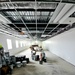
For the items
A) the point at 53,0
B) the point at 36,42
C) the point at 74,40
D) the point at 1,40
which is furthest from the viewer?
the point at 36,42

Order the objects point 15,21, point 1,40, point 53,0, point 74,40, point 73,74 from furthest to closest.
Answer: point 1,40, point 74,40, point 15,21, point 73,74, point 53,0

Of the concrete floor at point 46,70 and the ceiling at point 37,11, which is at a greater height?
the ceiling at point 37,11

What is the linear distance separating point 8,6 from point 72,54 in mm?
4513

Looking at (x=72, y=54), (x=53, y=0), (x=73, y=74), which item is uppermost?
(x=53, y=0)

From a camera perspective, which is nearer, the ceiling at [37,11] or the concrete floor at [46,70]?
the ceiling at [37,11]

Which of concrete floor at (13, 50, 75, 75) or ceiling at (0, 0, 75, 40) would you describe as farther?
concrete floor at (13, 50, 75, 75)

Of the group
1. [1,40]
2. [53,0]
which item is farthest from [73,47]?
[1,40]

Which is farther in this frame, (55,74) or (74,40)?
(74,40)

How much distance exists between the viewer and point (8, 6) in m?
2.45

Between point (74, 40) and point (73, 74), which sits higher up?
point (74, 40)

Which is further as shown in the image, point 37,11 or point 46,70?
point 46,70

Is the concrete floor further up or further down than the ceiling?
further down

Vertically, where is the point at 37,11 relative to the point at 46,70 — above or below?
above

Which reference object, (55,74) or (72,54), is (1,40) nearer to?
(55,74)
